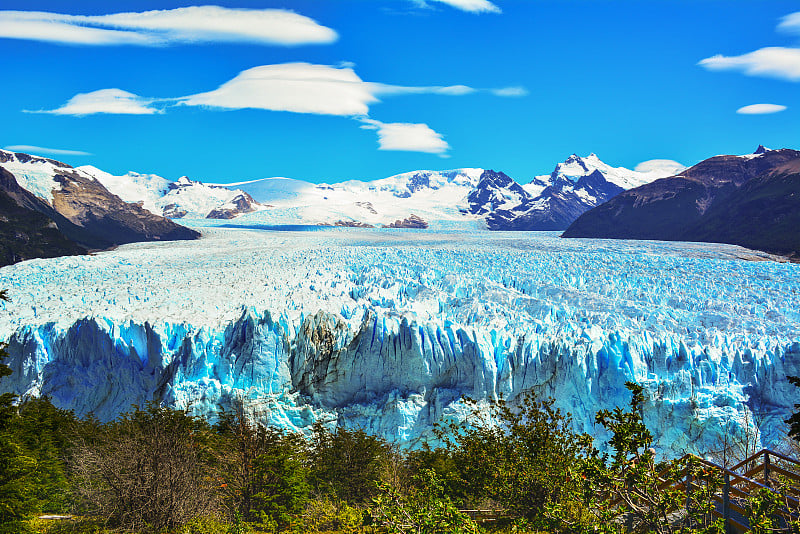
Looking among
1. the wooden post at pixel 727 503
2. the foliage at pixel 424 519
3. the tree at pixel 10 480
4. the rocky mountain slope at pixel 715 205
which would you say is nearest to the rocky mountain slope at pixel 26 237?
the tree at pixel 10 480

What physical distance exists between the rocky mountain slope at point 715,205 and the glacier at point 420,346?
43.5 meters

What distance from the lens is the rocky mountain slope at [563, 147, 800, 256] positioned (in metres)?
67.5

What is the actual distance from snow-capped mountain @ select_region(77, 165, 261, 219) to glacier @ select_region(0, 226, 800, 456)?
98.0m

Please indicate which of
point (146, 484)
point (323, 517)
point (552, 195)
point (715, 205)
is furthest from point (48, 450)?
point (552, 195)

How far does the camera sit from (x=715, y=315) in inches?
904

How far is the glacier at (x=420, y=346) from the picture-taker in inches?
794

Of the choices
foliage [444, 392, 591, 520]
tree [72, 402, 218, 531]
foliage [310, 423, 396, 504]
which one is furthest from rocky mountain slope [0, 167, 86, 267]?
foliage [444, 392, 591, 520]

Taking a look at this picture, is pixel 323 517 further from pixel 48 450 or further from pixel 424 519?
pixel 48 450

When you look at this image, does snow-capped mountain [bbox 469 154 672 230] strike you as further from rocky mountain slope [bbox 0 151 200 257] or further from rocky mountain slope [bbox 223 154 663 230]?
rocky mountain slope [bbox 0 151 200 257]

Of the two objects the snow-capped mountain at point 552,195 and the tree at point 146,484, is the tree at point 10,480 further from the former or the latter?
the snow-capped mountain at point 552,195

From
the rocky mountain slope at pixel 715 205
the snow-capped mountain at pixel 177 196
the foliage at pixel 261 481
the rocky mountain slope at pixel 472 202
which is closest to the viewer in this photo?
the foliage at pixel 261 481

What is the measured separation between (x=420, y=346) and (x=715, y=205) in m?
78.6

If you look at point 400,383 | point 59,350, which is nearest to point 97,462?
point 400,383

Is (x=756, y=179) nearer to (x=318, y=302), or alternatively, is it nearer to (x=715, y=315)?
(x=715, y=315)
